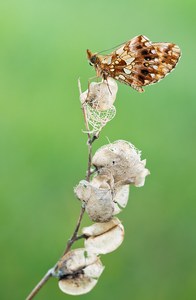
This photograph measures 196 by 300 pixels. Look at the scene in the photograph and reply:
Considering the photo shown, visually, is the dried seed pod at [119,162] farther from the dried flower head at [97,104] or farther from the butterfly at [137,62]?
the butterfly at [137,62]

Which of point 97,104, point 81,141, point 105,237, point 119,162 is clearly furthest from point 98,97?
point 81,141

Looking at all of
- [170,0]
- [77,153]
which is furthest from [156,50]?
[170,0]

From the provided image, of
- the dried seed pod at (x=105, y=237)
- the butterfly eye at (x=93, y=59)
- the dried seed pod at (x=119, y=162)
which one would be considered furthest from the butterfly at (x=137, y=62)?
the dried seed pod at (x=105, y=237)

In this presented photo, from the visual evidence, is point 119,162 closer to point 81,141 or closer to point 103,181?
point 103,181

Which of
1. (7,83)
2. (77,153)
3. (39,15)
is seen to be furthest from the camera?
(39,15)

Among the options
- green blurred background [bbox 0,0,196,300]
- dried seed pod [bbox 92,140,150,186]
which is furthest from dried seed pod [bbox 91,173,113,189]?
green blurred background [bbox 0,0,196,300]

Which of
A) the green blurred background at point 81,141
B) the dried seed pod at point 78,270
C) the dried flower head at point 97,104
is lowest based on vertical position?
the dried seed pod at point 78,270

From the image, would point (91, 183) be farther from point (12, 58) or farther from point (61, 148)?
point (12, 58)
